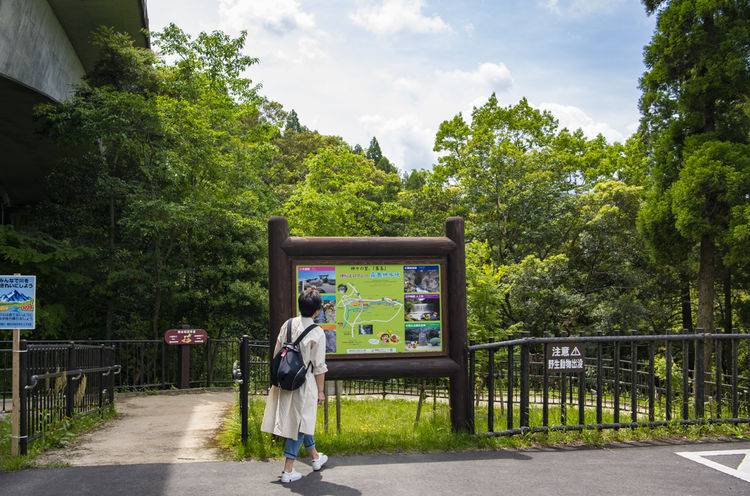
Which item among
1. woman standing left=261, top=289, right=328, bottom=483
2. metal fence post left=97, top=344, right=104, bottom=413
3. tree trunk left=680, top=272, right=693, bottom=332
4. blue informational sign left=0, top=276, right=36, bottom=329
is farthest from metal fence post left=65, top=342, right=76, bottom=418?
tree trunk left=680, top=272, right=693, bottom=332

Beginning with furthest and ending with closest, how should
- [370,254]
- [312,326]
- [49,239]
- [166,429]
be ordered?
[49,239] < [166,429] < [370,254] < [312,326]

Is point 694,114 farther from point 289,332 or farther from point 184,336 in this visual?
point 289,332

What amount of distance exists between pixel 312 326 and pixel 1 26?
12283 mm

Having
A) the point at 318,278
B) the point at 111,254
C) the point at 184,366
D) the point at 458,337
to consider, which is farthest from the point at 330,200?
the point at 458,337

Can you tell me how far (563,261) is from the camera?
2378 centimetres

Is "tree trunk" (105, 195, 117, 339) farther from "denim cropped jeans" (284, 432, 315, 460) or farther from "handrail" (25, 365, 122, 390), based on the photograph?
"denim cropped jeans" (284, 432, 315, 460)

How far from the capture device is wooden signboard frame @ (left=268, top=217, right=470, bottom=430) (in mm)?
7285

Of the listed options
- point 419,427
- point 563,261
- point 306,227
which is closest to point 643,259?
point 563,261

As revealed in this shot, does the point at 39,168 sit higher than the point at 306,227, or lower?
higher

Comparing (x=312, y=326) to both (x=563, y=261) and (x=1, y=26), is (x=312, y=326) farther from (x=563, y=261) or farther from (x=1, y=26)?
(x=563, y=261)

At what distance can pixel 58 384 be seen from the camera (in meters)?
8.42

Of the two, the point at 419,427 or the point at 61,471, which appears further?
the point at 419,427

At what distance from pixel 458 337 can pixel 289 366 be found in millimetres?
2449

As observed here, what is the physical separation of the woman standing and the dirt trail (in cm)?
133
